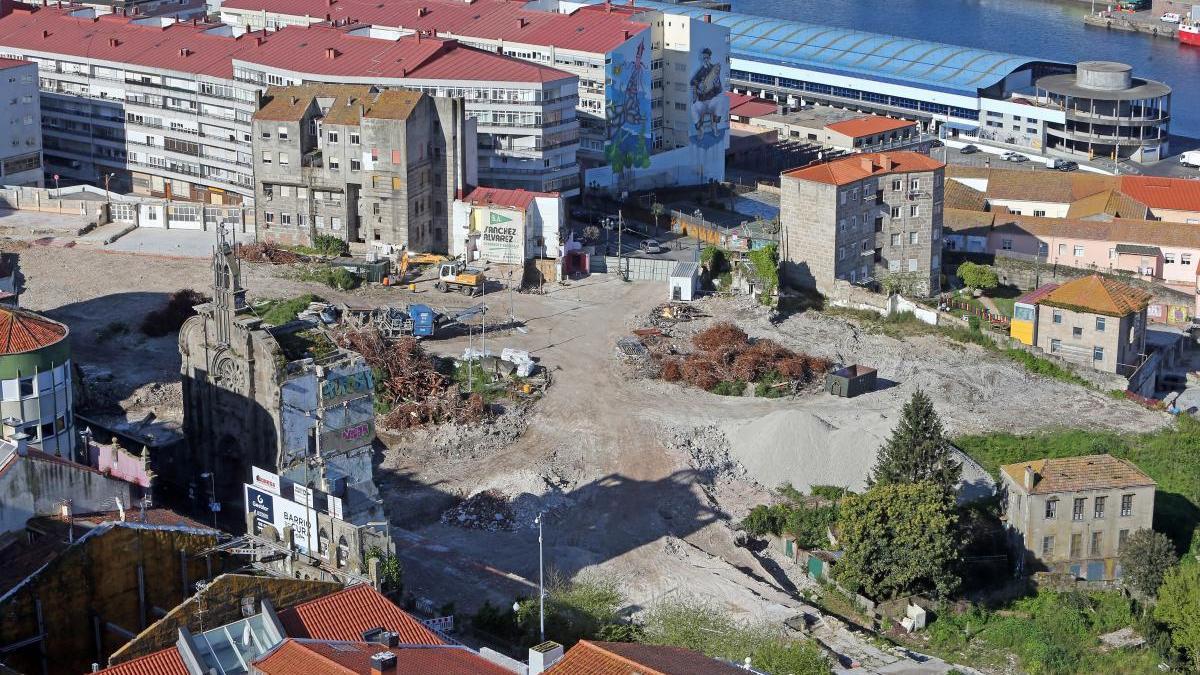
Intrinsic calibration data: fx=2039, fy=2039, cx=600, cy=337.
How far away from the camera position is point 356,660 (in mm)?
46125

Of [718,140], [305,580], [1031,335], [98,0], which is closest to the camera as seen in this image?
[305,580]

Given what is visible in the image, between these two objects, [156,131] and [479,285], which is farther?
[156,131]

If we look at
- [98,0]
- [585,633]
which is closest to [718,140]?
[98,0]

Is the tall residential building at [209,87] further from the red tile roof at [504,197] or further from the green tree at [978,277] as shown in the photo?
the green tree at [978,277]

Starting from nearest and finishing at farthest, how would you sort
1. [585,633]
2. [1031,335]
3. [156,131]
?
1. [585,633]
2. [1031,335]
3. [156,131]

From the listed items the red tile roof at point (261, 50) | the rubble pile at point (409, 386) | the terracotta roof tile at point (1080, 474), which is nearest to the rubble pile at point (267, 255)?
the red tile roof at point (261, 50)

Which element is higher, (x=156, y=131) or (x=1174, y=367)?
(x=156, y=131)

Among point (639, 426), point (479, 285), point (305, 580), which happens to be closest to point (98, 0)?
point (479, 285)

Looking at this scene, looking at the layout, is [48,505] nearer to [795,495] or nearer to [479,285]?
[795,495]

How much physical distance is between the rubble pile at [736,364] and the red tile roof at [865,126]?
155ft

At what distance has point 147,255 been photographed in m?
95.4

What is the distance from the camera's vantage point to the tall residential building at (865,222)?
313 ft

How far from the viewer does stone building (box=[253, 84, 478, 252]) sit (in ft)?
306

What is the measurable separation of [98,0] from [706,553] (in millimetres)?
84477
